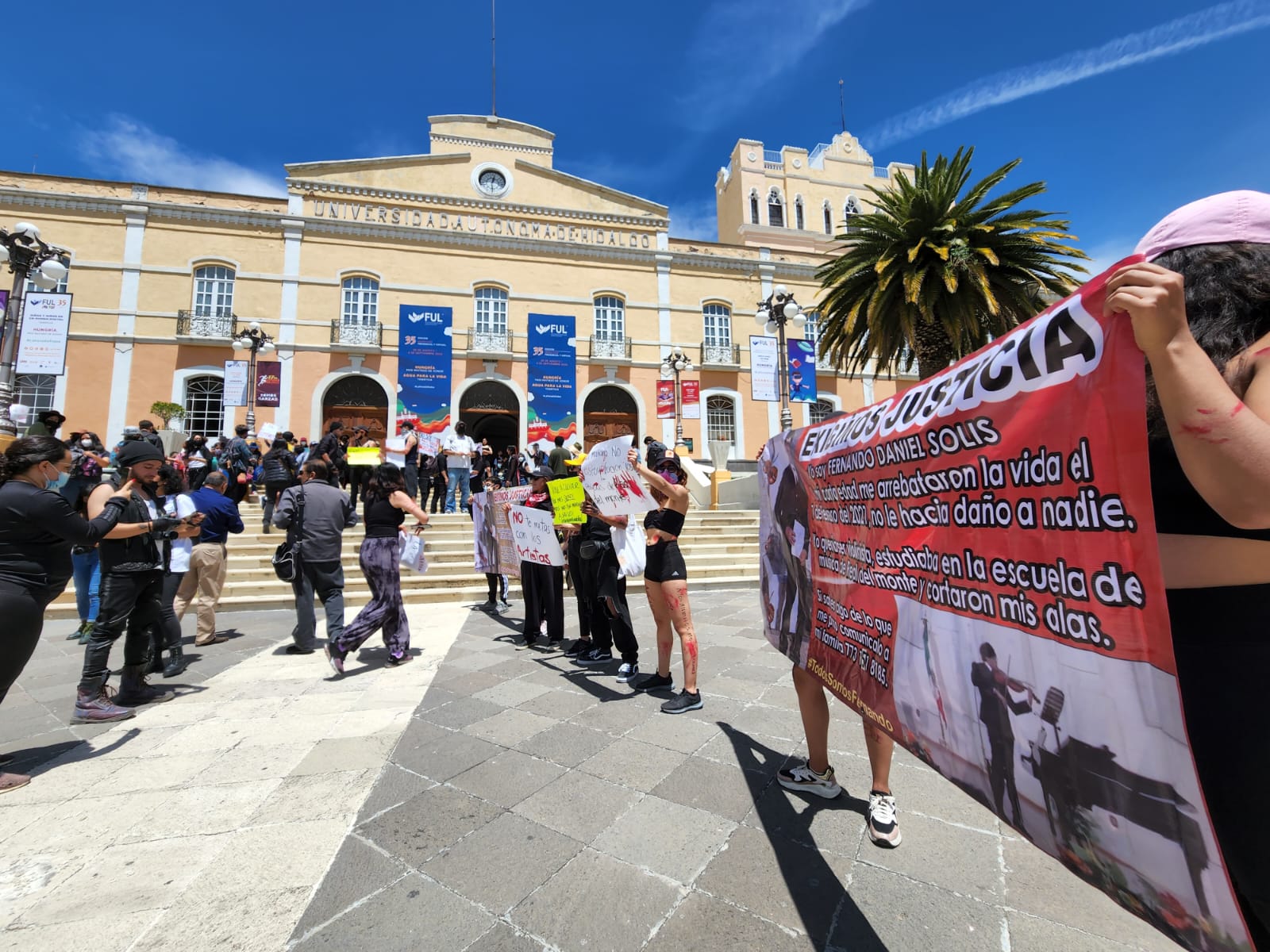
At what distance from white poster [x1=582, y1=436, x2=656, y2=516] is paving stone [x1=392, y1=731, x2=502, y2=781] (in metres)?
1.89

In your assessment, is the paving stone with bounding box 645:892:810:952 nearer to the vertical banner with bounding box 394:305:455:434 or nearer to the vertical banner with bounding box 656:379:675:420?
the vertical banner with bounding box 656:379:675:420

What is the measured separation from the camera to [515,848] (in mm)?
2373

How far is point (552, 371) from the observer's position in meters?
21.2

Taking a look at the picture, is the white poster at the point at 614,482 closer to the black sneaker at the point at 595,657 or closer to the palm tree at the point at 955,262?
the black sneaker at the point at 595,657

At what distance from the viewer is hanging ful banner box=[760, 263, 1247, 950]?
1024 millimetres

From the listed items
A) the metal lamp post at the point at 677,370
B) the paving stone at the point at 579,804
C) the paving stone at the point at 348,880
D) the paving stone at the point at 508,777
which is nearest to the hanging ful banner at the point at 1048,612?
the paving stone at the point at 579,804

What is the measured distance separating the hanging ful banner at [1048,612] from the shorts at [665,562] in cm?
211

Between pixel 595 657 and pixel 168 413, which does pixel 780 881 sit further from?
pixel 168 413

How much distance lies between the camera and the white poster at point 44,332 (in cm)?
1015

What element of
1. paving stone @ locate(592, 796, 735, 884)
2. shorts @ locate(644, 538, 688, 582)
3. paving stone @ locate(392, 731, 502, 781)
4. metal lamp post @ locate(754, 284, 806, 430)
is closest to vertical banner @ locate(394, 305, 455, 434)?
metal lamp post @ locate(754, 284, 806, 430)

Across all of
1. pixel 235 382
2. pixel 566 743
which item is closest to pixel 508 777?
pixel 566 743

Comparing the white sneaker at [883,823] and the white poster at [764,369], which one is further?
the white poster at [764,369]

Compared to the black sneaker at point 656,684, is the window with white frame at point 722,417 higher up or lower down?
higher up

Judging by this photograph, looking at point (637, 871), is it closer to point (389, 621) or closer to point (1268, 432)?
point (1268, 432)
